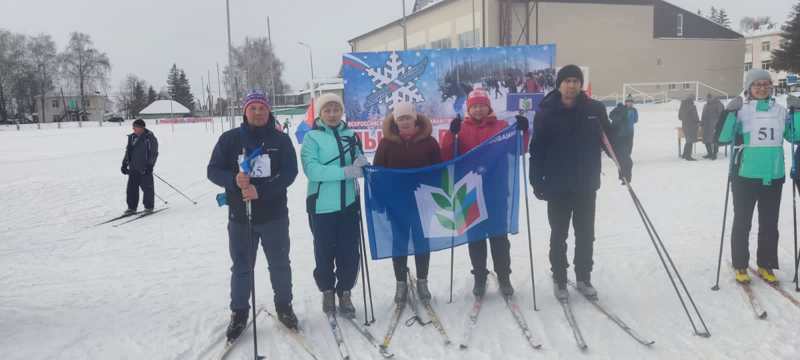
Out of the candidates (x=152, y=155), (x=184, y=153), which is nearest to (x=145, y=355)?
(x=152, y=155)

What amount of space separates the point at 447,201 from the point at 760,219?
2.76m

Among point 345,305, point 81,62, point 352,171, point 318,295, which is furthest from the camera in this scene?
point 81,62

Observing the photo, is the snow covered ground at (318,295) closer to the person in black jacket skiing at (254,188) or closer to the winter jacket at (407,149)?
the person in black jacket skiing at (254,188)

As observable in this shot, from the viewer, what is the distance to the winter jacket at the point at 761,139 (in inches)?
176

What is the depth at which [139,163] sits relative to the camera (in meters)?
9.20

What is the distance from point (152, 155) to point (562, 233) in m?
7.68

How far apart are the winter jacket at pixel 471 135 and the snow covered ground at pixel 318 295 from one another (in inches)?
51.6

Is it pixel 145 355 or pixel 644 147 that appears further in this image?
pixel 644 147

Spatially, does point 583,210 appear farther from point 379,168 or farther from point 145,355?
point 145,355

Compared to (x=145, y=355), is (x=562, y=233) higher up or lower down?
higher up

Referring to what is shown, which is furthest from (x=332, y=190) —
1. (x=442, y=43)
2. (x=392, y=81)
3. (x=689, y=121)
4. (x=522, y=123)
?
(x=442, y=43)

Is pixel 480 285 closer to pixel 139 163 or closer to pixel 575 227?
pixel 575 227

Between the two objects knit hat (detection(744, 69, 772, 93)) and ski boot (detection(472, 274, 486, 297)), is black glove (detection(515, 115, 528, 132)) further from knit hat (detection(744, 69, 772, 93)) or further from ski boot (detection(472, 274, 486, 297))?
knit hat (detection(744, 69, 772, 93))

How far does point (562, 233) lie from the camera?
4.38 meters
